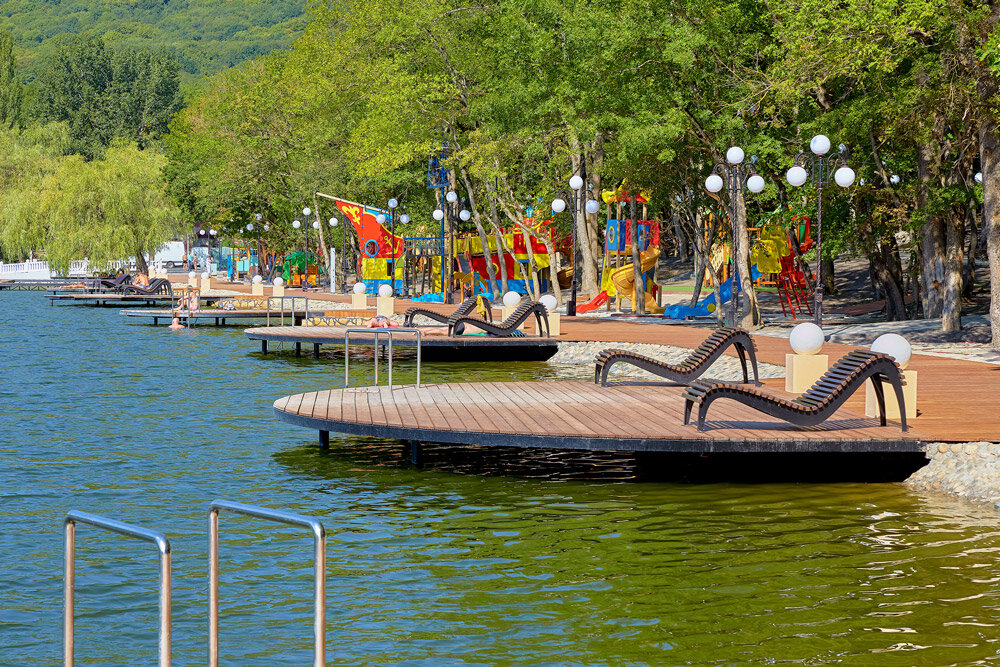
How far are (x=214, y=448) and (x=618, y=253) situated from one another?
24.7 m

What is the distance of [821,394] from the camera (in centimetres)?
1321

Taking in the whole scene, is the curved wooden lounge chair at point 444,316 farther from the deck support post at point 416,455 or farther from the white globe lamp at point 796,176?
the deck support post at point 416,455

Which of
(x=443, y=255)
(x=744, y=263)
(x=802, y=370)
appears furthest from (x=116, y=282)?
(x=802, y=370)

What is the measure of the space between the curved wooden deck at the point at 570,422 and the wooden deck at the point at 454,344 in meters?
9.07

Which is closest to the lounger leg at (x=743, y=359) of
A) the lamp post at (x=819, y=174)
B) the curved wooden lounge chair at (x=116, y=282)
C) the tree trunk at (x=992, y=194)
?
the lamp post at (x=819, y=174)

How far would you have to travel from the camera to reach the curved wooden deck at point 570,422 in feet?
42.1

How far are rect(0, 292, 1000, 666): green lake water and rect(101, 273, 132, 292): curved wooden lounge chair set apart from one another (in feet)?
142

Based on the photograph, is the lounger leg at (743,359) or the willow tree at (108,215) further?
the willow tree at (108,215)

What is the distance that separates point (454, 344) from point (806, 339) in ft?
37.6

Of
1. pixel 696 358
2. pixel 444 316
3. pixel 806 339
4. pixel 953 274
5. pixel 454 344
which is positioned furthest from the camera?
pixel 444 316

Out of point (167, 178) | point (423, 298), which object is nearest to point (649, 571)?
point (423, 298)

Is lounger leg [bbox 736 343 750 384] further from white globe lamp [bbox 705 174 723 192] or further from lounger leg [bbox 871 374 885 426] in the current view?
white globe lamp [bbox 705 174 723 192]

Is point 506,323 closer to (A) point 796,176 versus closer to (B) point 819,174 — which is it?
(A) point 796,176

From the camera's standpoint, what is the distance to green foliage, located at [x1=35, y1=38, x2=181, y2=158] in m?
130
